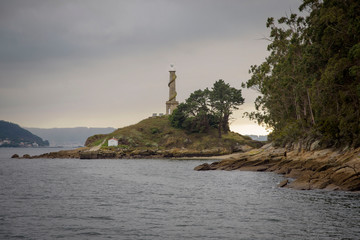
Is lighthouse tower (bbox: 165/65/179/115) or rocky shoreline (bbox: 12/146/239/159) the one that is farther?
lighthouse tower (bbox: 165/65/179/115)

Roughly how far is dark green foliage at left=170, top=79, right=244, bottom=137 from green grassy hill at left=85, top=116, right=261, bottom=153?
7.40 ft

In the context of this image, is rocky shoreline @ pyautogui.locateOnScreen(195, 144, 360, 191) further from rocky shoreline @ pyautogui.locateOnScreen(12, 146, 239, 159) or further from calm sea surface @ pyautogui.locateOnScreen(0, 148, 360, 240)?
rocky shoreline @ pyautogui.locateOnScreen(12, 146, 239, 159)

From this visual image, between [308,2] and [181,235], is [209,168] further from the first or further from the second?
[181,235]

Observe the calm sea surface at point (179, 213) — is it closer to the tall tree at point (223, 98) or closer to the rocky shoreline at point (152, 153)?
the rocky shoreline at point (152, 153)

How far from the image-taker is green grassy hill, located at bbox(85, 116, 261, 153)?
350 ft

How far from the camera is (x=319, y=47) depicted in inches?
1475

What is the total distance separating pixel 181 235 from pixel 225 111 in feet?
311

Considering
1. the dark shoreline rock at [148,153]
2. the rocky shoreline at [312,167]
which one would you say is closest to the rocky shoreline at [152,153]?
the dark shoreline rock at [148,153]

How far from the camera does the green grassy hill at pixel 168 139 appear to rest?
350ft

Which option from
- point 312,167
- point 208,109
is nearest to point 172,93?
point 208,109

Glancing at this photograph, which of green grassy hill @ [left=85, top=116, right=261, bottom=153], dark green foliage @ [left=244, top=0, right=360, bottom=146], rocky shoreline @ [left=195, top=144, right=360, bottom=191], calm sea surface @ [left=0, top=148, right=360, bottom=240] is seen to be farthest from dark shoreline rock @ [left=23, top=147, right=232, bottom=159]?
calm sea surface @ [left=0, top=148, right=360, bottom=240]

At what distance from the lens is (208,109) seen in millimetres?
114125

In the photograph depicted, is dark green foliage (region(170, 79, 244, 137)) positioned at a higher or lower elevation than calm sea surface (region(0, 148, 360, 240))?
higher

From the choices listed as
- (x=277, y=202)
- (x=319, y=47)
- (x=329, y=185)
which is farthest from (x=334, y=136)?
(x=277, y=202)
